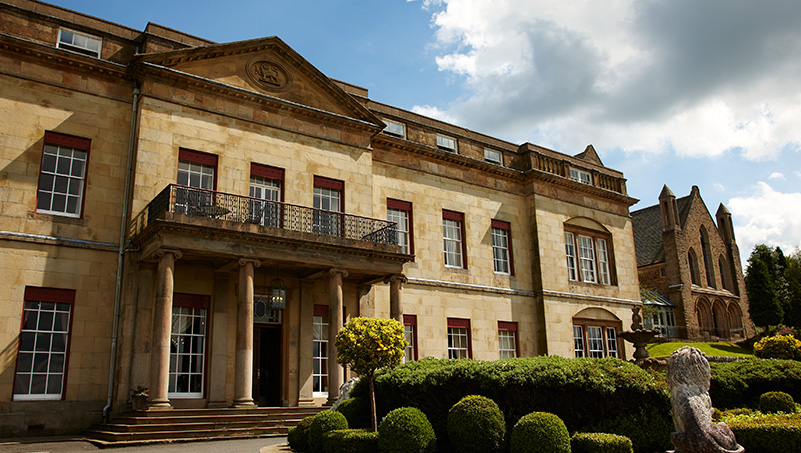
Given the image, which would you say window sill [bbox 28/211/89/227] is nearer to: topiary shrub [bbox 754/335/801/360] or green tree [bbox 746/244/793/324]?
topiary shrub [bbox 754/335/801/360]

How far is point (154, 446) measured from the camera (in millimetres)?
12992

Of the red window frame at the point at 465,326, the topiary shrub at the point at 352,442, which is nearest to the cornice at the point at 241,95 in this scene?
the red window frame at the point at 465,326

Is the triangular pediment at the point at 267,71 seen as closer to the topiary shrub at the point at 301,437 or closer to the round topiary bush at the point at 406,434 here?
the topiary shrub at the point at 301,437

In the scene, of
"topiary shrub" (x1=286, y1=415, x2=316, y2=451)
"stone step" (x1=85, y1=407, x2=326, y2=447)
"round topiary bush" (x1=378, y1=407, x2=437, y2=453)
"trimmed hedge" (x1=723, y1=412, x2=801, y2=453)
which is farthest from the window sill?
→ "trimmed hedge" (x1=723, y1=412, x2=801, y2=453)

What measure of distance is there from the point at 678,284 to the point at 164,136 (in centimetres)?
4273

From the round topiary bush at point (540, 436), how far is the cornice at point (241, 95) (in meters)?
13.5

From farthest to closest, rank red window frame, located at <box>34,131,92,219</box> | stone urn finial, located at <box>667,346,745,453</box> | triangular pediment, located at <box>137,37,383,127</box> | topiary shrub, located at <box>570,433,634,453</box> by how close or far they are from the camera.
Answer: triangular pediment, located at <box>137,37,383,127</box> → red window frame, located at <box>34,131,92,219</box> → topiary shrub, located at <box>570,433,634,453</box> → stone urn finial, located at <box>667,346,745,453</box>

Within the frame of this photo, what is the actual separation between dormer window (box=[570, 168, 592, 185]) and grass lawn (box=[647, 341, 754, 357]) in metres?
14.3

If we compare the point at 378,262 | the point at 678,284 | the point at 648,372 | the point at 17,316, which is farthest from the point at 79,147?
the point at 678,284

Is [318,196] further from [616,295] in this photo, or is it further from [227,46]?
[616,295]

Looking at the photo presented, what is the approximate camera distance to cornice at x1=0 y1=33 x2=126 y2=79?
15891 millimetres

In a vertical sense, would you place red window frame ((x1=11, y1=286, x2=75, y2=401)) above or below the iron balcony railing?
below

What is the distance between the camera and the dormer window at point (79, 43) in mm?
17109

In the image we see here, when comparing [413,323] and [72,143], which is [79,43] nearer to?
[72,143]
